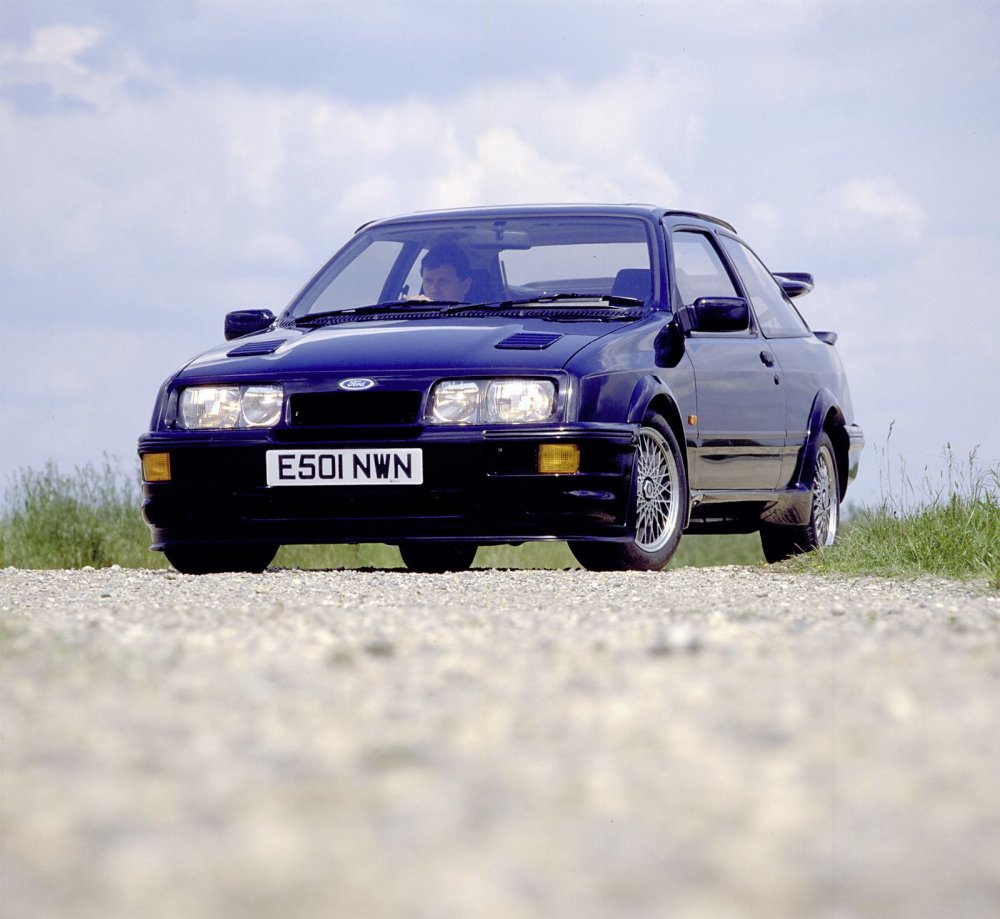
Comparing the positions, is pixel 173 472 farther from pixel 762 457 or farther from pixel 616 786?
pixel 616 786

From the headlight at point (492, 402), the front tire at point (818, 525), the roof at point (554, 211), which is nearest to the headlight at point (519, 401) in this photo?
the headlight at point (492, 402)

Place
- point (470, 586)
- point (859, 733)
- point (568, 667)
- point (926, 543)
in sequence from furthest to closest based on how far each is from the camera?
point (926, 543)
point (470, 586)
point (568, 667)
point (859, 733)

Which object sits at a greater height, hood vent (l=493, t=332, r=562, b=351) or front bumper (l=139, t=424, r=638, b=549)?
hood vent (l=493, t=332, r=562, b=351)

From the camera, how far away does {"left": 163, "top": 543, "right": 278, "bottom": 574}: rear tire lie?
803 centimetres

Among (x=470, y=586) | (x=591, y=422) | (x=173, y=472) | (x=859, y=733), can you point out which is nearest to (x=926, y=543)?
(x=591, y=422)

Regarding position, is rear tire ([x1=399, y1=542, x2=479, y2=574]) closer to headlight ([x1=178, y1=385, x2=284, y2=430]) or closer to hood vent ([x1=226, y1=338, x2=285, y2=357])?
hood vent ([x1=226, y1=338, x2=285, y2=357])

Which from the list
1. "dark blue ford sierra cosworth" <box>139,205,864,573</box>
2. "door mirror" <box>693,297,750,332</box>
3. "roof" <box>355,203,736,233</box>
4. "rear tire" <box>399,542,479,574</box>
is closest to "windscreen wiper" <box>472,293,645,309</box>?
"dark blue ford sierra cosworth" <box>139,205,864,573</box>

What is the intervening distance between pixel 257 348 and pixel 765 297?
3.28 meters

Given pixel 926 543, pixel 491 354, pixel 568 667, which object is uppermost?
pixel 491 354

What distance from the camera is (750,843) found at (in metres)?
2.19

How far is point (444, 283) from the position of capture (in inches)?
339

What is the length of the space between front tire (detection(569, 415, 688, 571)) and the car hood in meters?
0.55

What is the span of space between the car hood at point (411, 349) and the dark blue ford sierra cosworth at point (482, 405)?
0.04ft

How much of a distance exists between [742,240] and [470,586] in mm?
4220
